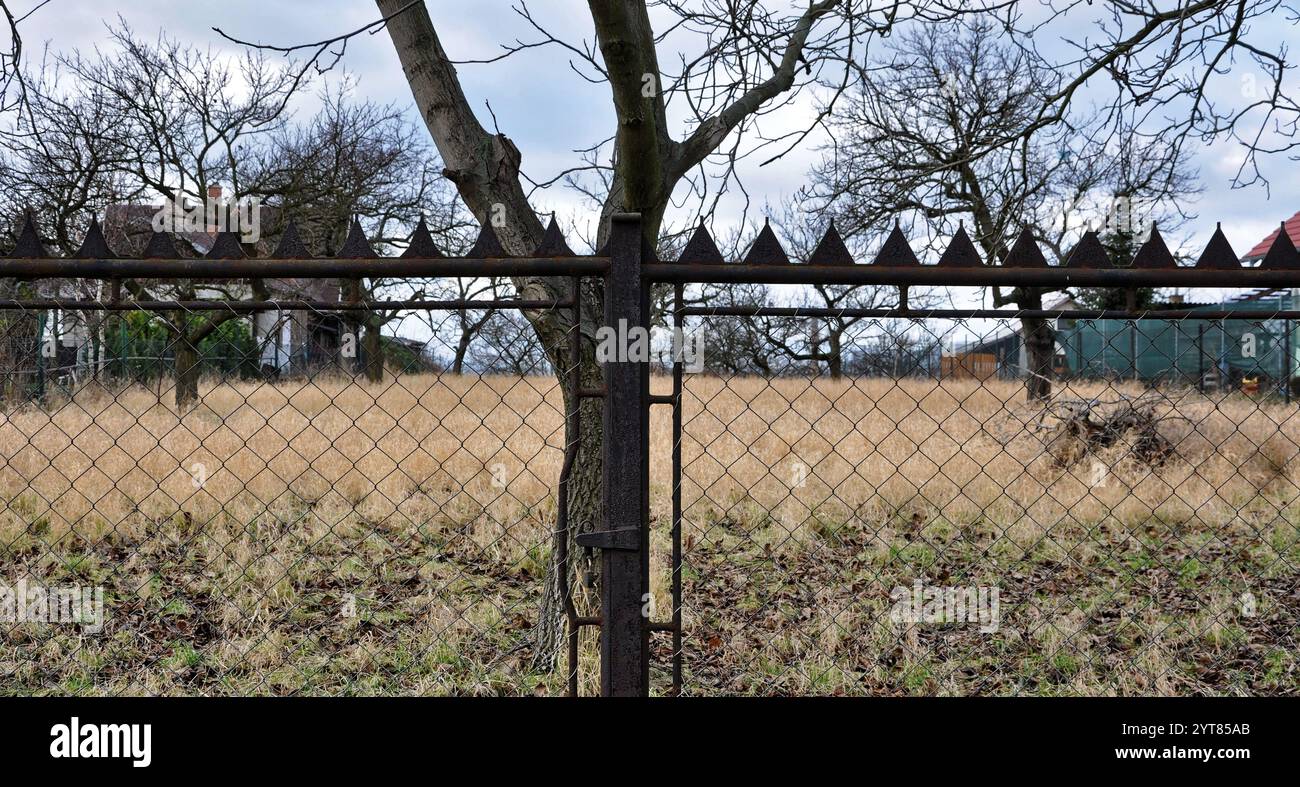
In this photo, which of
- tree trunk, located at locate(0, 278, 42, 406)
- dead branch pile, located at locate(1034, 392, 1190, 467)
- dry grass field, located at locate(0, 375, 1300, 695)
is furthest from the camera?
tree trunk, located at locate(0, 278, 42, 406)

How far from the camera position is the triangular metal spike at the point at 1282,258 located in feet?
7.39

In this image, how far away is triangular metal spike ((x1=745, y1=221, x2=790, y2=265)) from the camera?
7.09ft

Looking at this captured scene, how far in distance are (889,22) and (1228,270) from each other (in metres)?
1.78

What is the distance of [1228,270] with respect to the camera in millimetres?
2244

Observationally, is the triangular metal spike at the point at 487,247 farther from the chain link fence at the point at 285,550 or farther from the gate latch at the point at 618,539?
the gate latch at the point at 618,539

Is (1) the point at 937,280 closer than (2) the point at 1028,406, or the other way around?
(1) the point at 937,280

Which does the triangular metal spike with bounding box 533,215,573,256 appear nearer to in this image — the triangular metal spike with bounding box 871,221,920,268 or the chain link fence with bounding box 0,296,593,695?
the chain link fence with bounding box 0,296,593,695

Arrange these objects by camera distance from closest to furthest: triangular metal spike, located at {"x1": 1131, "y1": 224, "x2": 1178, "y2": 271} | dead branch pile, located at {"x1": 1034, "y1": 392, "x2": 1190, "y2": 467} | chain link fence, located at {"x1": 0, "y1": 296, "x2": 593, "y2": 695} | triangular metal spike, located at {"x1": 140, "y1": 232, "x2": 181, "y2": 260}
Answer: triangular metal spike, located at {"x1": 140, "y1": 232, "x2": 181, "y2": 260}
triangular metal spike, located at {"x1": 1131, "y1": 224, "x2": 1178, "y2": 271}
chain link fence, located at {"x1": 0, "y1": 296, "x2": 593, "y2": 695}
dead branch pile, located at {"x1": 1034, "y1": 392, "x2": 1190, "y2": 467}

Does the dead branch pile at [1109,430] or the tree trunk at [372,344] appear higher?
the tree trunk at [372,344]

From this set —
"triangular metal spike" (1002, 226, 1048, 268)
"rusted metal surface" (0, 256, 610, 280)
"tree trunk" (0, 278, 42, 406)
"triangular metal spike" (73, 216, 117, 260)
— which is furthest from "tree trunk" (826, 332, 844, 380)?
"tree trunk" (0, 278, 42, 406)

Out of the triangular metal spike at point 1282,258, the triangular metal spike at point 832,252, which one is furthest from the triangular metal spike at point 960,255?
the triangular metal spike at point 1282,258

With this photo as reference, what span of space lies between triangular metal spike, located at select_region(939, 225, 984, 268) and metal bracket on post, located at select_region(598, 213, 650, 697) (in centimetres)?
76
